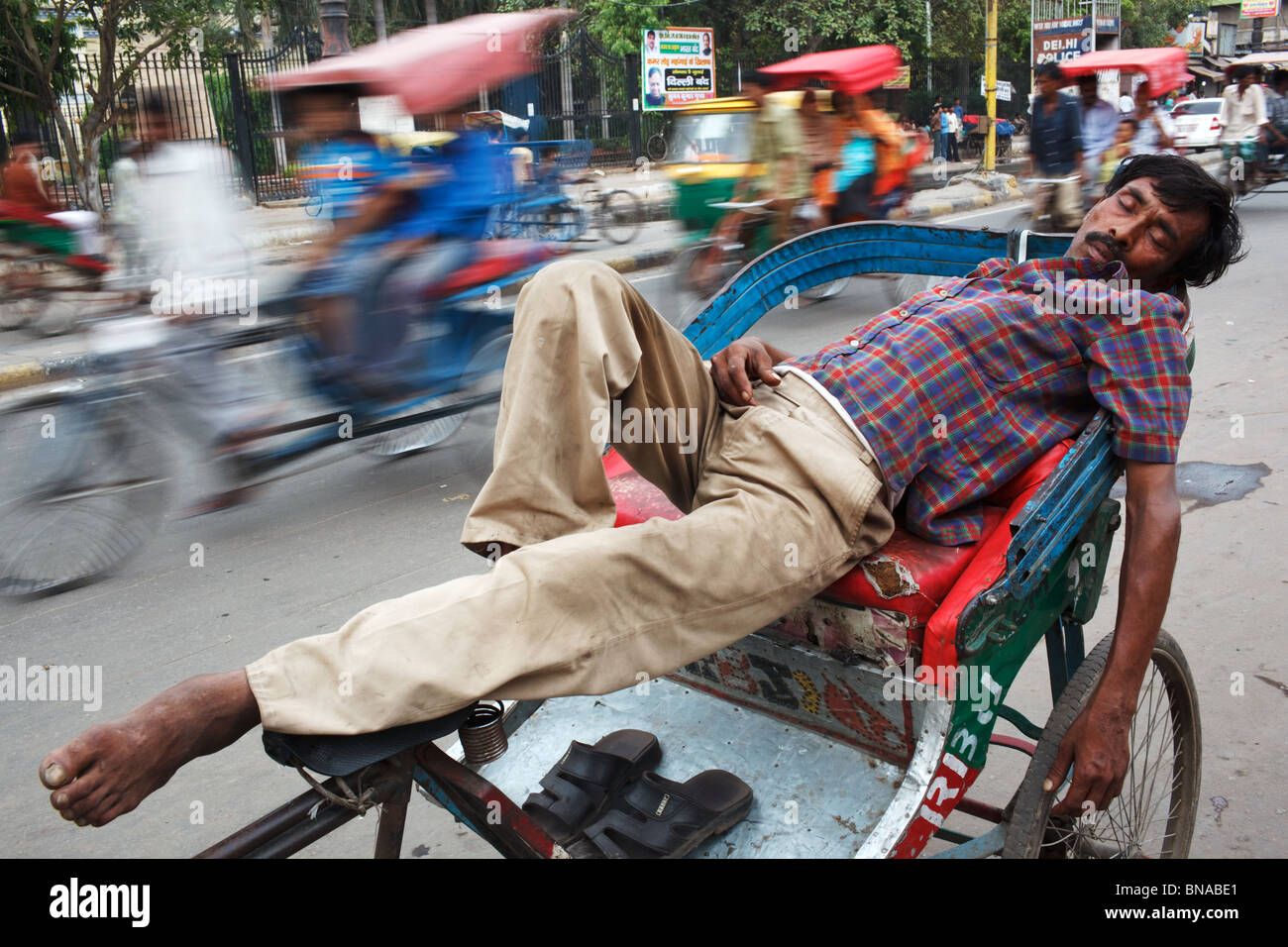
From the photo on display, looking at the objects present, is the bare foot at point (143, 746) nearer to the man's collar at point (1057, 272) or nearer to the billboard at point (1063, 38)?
the man's collar at point (1057, 272)

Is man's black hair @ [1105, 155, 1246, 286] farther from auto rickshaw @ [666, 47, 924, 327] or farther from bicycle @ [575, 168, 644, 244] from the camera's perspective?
bicycle @ [575, 168, 644, 244]

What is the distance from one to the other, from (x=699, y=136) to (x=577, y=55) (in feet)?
33.2

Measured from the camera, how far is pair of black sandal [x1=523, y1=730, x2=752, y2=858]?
177 centimetres

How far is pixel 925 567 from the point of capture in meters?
1.77

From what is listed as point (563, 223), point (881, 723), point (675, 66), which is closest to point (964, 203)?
point (675, 66)

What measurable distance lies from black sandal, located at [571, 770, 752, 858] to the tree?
42.5 ft

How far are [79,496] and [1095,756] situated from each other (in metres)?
3.39

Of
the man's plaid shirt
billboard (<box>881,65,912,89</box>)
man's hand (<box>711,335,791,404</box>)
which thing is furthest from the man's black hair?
billboard (<box>881,65,912,89</box>)

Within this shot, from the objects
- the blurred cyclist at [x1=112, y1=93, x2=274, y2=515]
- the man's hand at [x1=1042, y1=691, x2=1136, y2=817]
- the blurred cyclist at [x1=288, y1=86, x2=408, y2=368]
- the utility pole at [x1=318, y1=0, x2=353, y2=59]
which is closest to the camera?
the man's hand at [x1=1042, y1=691, x2=1136, y2=817]

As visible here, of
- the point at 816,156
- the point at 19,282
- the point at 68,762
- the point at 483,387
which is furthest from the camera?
the point at 816,156

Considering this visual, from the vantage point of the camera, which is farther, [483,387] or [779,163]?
[779,163]

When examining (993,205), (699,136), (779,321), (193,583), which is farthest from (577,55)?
(193,583)

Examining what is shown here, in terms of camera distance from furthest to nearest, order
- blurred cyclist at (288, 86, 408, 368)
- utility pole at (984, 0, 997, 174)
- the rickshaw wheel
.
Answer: utility pole at (984, 0, 997, 174) → blurred cyclist at (288, 86, 408, 368) → the rickshaw wheel

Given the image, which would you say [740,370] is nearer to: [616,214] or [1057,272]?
[1057,272]
